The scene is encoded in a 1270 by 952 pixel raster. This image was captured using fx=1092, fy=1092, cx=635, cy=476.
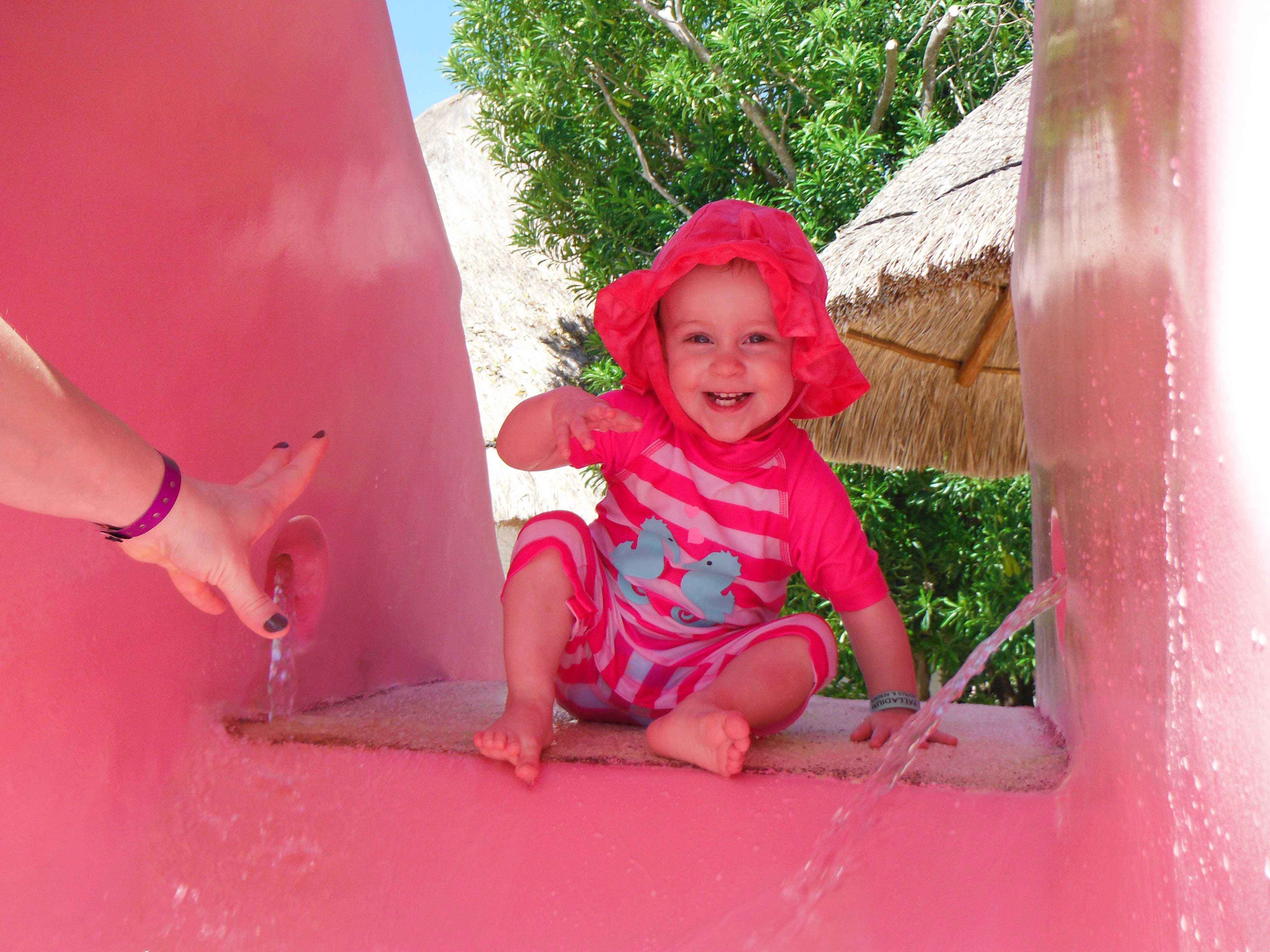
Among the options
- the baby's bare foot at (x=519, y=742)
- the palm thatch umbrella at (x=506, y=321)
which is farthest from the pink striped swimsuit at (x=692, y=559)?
the palm thatch umbrella at (x=506, y=321)

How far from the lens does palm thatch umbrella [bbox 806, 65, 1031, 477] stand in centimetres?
298

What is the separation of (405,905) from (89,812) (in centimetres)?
42

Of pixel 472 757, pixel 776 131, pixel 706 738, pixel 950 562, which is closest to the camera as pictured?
pixel 706 738

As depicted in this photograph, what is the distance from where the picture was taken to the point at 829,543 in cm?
170

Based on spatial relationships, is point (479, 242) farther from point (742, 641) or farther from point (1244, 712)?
point (1244, 712)

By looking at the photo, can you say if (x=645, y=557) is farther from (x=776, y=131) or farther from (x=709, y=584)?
(x=776, y=131)

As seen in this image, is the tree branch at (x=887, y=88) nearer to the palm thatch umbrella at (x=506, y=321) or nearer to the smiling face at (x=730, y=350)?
the palm thatch umbrella at (x=506, y=321)

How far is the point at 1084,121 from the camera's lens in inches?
45.6

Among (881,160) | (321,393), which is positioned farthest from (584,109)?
(321,393)

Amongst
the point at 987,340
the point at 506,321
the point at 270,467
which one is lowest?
the point at 270,467

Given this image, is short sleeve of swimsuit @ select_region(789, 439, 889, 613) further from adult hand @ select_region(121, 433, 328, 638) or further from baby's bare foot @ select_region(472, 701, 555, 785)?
adult hand @ select_region(121, 433, 328, 638)

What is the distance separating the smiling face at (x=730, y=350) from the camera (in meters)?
1.69

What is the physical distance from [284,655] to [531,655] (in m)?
0.45

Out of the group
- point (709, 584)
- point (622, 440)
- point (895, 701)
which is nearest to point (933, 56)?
point (622, 440)
